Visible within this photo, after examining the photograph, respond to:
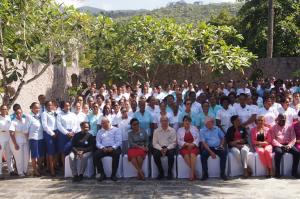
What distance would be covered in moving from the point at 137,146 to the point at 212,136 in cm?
158

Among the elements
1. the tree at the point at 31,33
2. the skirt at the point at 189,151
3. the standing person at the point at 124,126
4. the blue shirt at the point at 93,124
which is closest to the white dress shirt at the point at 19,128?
the tree at the point at 31,33

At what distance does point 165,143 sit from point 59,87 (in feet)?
30.3

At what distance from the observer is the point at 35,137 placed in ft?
30.7

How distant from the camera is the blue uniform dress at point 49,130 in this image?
9.35 m

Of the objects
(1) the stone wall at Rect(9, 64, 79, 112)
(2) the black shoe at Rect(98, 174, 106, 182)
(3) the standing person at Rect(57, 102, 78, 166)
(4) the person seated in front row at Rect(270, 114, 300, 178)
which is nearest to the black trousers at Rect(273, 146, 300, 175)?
(4) the person seated in front row at Rect(270, 114, 300, 178)

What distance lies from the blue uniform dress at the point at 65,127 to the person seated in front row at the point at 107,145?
0.68 metres

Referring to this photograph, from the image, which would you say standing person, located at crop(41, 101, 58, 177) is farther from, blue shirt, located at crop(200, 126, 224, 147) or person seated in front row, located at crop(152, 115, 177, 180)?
blue shirt, located at crop(200, 126, 224, 147)

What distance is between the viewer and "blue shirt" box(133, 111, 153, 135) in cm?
1002

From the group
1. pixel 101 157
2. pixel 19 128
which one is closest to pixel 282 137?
pixel 101 157

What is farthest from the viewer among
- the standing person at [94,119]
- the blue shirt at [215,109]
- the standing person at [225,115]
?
the blue shirt at [215,109]

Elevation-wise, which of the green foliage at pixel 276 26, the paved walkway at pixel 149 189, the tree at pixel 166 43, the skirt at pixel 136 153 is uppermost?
the green foliage at pixel 276 26

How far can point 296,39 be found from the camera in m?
21.1

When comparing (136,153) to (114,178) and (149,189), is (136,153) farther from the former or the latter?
(149,189)

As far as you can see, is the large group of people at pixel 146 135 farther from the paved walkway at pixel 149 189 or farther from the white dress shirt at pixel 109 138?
the paved walkway at pixel 149 189
